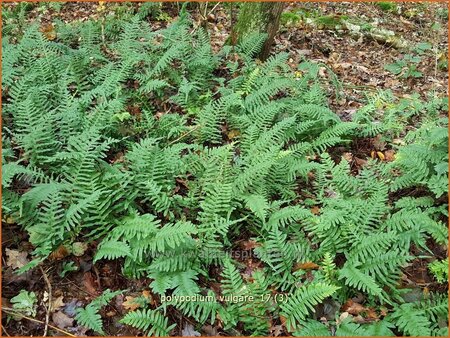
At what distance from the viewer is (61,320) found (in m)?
3.94

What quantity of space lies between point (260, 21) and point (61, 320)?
18.9ft

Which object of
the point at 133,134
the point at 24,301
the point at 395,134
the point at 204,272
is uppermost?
the point at 395,134

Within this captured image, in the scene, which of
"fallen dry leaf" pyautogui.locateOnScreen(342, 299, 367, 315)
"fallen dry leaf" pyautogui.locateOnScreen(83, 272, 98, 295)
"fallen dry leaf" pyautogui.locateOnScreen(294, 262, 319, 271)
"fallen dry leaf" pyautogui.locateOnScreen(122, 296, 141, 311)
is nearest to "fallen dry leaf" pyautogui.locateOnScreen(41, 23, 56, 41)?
"fallen dry leaf" pyautogui.locateOnScreen(83, 272, 98, 295)

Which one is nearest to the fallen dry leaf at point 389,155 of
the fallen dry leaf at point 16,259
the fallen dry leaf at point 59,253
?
the fallen dry leaf at point 59,253

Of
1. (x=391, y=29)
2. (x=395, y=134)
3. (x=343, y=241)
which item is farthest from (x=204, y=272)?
(x=391, y=29)

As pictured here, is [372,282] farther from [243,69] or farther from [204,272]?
[243,69]

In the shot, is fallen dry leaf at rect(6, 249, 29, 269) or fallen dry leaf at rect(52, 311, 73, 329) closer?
fallen dry leaf at rect(52, 311, 73, 329)

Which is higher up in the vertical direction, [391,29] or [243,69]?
[391,29]

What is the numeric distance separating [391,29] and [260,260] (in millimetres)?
8298

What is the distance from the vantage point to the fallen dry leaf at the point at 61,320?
12.8 ft

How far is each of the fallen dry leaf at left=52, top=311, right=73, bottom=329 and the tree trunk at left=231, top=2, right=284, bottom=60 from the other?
18.0 feet

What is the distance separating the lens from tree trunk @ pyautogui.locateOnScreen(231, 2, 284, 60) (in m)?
7.60

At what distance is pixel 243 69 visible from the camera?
279 inches

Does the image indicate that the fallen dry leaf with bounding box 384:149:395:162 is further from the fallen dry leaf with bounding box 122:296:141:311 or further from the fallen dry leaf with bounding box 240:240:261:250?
the fallen dry leaf with bounding box 122:296:141:311
